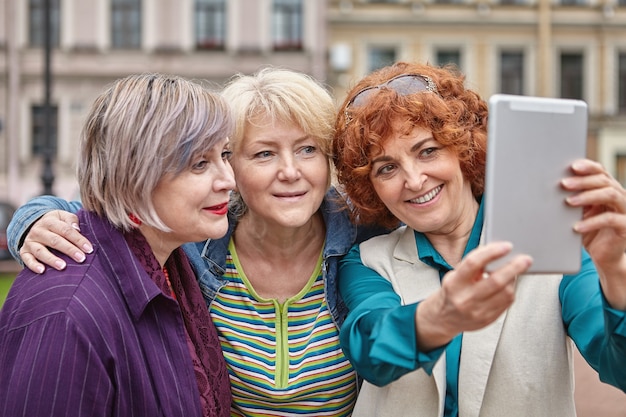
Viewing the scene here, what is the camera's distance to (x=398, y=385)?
7.02ft

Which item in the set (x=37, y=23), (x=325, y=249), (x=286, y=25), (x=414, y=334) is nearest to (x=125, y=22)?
(x=37, y=23)

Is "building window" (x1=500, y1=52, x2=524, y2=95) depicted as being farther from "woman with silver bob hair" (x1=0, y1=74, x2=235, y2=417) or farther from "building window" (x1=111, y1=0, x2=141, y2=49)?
"woman with silver bob hair" (x1=0, y1=74, x2=235, y2=417)

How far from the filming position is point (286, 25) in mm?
21328

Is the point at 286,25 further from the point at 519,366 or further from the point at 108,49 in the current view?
the point at 519,366

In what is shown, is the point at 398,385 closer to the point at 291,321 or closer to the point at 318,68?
the point at 291,321

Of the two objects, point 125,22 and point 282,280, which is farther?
point 125,22

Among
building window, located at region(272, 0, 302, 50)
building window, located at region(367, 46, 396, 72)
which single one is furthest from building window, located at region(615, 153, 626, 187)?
building window, located at region(272, 0, 302, 50)

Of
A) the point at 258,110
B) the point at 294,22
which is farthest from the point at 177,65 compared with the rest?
the point at 258,110

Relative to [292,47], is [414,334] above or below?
below

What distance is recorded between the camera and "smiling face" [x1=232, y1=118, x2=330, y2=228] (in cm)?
241

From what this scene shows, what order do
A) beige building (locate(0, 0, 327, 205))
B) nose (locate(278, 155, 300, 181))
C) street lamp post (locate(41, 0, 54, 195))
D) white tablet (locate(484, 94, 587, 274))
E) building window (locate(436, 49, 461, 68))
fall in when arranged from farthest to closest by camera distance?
building window (locate(436, 49, 461, 68)), beige building (locate(0, 0, 327, 205)), street lamp post (locate(41, 0, 54, 195)), nose (locate(278, 155, 300, 181)), white tablet (locate(484, 94, 587, 274))

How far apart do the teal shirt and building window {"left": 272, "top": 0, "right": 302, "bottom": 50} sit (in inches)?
772

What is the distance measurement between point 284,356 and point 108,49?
19.9 metres

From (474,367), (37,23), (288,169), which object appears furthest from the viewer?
(37,23)
